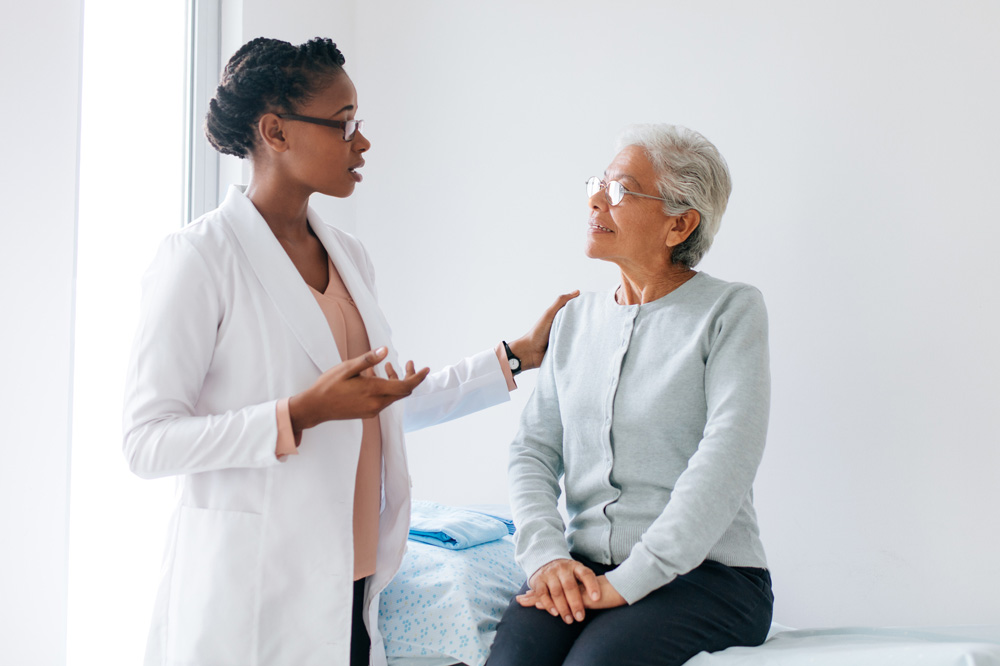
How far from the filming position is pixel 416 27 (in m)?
2.88

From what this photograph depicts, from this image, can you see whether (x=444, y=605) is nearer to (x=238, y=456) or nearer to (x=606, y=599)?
(x=606, y=599)

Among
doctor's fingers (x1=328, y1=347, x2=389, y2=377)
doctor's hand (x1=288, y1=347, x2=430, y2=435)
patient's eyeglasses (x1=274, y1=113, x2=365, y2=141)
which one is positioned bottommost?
doctor's hand (x1=288, y1=347, x2=430, y2=435)

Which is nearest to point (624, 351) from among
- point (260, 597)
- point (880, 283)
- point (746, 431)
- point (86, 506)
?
point (746, 431)

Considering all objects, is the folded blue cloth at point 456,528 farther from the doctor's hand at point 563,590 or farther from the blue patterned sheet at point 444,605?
the doctor's hand at point 563,590

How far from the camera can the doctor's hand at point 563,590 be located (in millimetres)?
1432

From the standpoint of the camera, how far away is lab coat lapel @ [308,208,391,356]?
1578 millimetres

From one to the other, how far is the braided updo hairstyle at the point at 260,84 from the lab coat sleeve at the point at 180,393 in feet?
0.98

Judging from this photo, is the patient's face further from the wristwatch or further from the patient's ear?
the wristwatch

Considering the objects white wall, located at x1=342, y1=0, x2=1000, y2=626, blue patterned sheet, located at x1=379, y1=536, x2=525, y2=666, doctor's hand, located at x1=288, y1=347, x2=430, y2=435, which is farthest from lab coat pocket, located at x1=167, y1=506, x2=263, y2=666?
white wall, located at x1=342, y1=0, x2=1000, y2=626

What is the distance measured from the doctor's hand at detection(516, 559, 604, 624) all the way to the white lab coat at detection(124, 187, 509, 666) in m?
0.35

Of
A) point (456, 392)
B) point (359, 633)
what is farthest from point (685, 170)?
point (359, 633)

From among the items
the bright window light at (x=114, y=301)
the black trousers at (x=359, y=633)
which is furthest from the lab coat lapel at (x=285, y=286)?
the bright window light at (x=114, y=301)

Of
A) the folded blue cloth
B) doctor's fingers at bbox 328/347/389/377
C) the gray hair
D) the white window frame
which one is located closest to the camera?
doctor's fingers at bbox 328/347/389/377

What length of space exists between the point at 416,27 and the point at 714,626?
2289 millimetres
